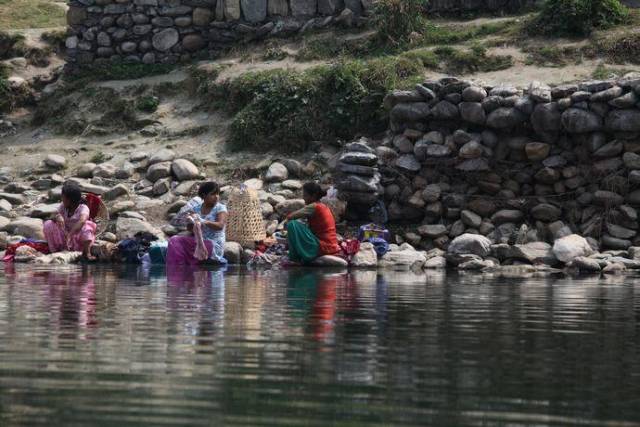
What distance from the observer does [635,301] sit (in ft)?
30.9

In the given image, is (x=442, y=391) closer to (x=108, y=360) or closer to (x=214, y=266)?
(x=108, y=360)

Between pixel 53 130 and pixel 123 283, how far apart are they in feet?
29.5

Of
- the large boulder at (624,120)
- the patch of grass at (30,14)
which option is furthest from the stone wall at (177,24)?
the large boulder at (624,120)

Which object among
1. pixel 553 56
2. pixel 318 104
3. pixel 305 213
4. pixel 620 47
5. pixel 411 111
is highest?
pixel 620 47

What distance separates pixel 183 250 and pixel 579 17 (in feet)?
25.0

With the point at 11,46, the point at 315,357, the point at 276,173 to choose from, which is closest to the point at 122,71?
the point at 11,46

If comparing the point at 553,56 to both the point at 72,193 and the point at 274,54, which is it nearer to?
the point at 274,54

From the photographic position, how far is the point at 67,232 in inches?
Result: 562

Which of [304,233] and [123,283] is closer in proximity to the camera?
[123,283]

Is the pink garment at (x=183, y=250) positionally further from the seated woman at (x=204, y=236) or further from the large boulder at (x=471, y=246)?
the large boulder at (x=471, y=246)

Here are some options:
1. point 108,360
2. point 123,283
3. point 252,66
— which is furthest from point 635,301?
point 252,66

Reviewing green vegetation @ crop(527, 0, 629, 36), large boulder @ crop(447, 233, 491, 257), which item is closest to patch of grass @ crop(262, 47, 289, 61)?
green vegetation @ crop(527, 0, 629, 36)

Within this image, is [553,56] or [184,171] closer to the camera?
[184,171]

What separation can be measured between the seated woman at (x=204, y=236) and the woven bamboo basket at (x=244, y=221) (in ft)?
2.31
